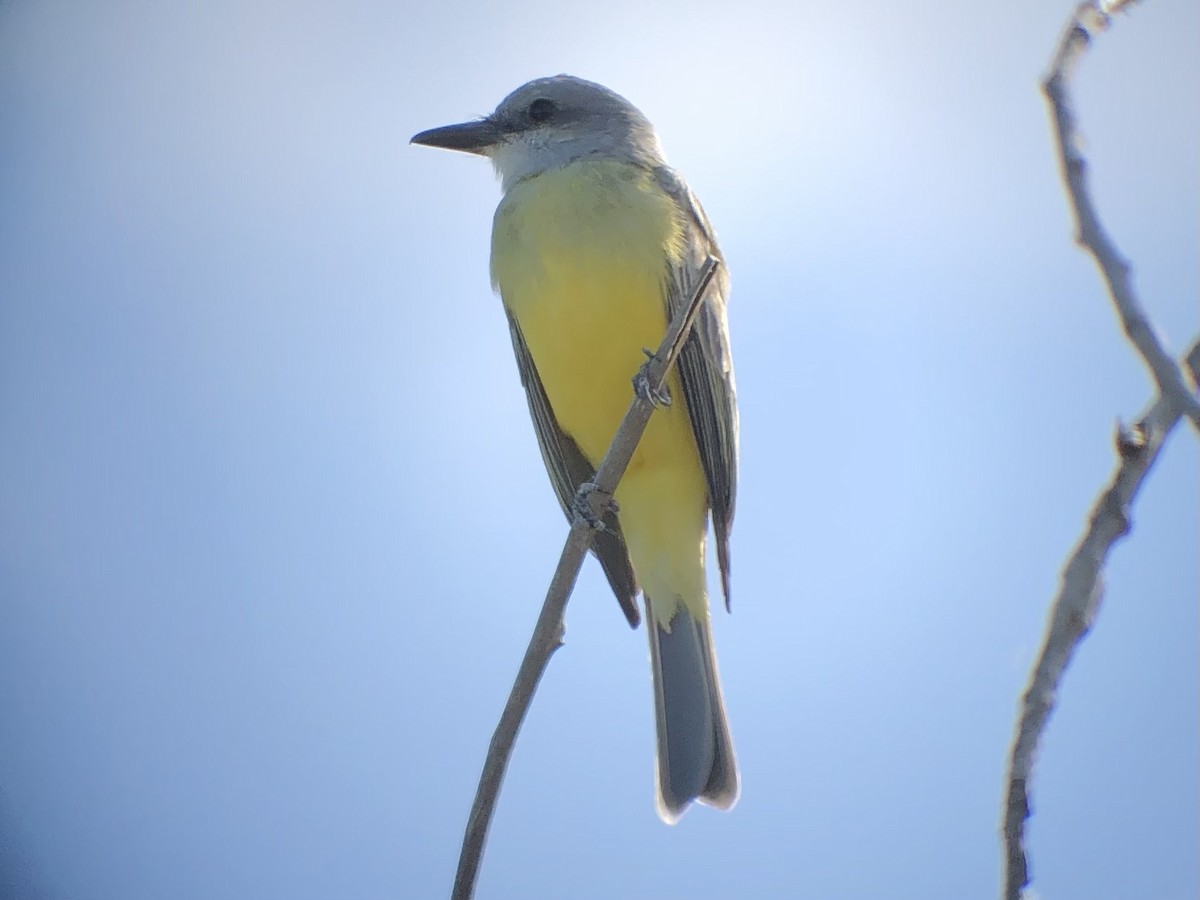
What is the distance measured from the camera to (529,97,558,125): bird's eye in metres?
4.74

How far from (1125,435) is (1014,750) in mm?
369

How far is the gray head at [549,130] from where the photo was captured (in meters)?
4.55

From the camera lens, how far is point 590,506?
3.26 meters

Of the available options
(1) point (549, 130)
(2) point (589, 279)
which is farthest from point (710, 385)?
(1) point (549, 130)

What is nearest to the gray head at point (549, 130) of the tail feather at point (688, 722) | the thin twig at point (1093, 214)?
the tail feather at point (688, 722)

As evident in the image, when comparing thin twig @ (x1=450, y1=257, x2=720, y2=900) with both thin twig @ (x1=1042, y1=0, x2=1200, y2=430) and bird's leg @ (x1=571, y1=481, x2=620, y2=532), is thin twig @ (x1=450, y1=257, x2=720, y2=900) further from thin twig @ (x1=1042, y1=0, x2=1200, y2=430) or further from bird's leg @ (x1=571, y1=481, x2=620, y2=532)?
thin twig @ (x1=1042, y1=0, x2=1200, y2=430)

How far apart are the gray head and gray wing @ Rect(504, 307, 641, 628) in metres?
0.78

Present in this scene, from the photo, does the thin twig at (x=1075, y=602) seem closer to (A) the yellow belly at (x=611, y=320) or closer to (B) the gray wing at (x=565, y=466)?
(A) the yellow belly at (x=611, y=320)

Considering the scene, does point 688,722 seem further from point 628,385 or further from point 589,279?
point 589,279

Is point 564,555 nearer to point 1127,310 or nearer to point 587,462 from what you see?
point 1127,310

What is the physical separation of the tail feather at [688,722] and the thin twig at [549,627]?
1003mm

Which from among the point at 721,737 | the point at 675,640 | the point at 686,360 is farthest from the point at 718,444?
the point at 721,737

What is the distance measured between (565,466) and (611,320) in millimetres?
689

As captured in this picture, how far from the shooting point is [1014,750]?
1344mm
